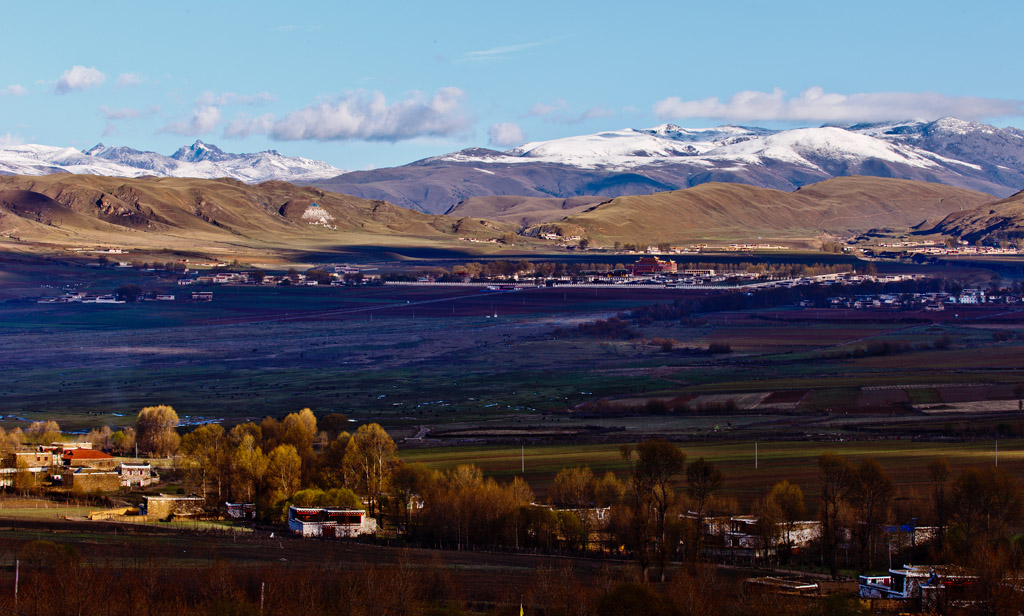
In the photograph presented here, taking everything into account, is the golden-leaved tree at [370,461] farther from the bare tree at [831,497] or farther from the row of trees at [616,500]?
the bare tree at [831,497]

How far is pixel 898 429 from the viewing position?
2188 inches

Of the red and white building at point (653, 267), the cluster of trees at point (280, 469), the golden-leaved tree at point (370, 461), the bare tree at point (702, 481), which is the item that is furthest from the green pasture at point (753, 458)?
the red and white building at point (653, 267)

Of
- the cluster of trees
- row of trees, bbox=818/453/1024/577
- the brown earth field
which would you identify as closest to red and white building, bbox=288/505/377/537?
the cluster of trees

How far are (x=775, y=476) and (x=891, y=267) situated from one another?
451ft

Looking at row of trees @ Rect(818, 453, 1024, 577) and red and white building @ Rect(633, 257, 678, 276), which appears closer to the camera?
row of trees @ Rect(818, 453, 1024, 577)

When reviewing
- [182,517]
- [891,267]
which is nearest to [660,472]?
[182,517]

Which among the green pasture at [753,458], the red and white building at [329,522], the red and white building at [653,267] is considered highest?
the red and white building at [653,267]

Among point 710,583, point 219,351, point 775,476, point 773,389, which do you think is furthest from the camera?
point 219,351

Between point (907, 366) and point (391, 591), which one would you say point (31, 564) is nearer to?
point (391, 591)

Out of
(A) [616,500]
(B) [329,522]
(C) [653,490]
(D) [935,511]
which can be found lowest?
(B) [329,522]

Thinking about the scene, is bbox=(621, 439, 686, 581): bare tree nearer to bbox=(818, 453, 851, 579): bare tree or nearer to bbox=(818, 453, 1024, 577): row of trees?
bbox=(818, 453, 851, 579): bare tree

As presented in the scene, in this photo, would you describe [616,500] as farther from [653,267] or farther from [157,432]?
[653,267]

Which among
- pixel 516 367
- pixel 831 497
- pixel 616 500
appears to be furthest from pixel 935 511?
pixel 516 367

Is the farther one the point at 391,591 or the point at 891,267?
the point at 891,267
